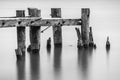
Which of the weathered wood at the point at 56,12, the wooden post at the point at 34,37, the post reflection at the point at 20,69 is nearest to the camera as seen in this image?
the post reflection at the point at 20,69

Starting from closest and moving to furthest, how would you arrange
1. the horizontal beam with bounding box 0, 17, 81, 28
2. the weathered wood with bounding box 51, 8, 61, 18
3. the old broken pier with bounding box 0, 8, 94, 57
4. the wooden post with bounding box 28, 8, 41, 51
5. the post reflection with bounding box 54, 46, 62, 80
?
the post reflection with bounding box 54, 46, 62, 80, the horizontal beam with bounding box 0, 17, 81, 28, the old broken pier with bounding box 0, 8, 94, 57, the wooden post with bounding box 28, 8, 41, 51, the weathered wood with bounding box 51, 8, 61, 18

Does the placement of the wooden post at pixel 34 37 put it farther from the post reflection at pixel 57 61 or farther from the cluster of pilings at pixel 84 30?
the cluster of pilings at pixel 84 30

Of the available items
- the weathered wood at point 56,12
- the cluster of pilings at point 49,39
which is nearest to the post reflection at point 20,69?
the cluster of pilings at point 49,39

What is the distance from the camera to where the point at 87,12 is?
906 inches

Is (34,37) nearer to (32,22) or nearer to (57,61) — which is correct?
(32,22)

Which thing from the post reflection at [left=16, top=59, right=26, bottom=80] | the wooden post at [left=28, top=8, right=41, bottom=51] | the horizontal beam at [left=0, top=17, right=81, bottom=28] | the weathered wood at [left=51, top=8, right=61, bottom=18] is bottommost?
the post reflection at [left=16, top=59, right=26, bottom=80]

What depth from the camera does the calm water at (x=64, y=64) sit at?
60.1ft

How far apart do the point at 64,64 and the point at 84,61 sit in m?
1.44

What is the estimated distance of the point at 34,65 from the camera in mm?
20484

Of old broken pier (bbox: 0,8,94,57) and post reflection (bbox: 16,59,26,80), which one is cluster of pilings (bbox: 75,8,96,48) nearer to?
old broken pier (bbox: 0,8,94,57)

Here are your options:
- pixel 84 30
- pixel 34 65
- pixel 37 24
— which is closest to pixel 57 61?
pixel 34 65

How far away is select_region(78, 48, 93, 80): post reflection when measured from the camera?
19.0 metres

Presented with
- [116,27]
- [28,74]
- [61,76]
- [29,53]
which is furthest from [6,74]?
[116,27]

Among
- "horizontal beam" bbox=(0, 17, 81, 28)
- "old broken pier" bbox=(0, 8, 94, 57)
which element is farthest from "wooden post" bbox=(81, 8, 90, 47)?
"horizontal beam" bbox=(0, 17, 81, 28)
